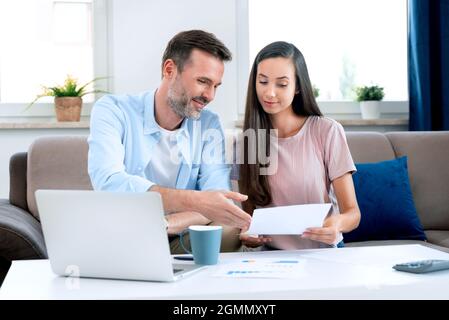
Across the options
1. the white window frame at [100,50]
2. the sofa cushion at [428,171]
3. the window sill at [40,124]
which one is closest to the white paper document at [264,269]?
the sofa cushion at [428,171]

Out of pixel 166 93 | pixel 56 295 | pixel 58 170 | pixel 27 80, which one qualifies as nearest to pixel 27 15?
pixel 27 80

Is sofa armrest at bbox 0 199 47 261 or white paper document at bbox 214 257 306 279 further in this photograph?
sofa armrest at bbox 0 199 47 261

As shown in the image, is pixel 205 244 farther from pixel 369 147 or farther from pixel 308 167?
pixel 369 147

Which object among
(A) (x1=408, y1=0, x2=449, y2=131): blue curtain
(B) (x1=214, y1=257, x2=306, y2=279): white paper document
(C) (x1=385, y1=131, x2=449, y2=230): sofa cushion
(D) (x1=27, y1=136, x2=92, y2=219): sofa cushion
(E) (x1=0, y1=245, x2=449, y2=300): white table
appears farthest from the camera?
(A) (x1=408, y1=0, x2=449, y2=131): blue curtain

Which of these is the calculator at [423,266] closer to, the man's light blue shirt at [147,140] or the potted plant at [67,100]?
the man's light blue shirt at [147,140]

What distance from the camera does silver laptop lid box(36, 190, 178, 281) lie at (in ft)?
4.10

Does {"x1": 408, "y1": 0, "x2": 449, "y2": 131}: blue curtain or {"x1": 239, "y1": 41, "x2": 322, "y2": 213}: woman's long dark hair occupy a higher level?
{"x1": 408, "y1": 0, "x2": 449, "y2": 131}: blue curtain

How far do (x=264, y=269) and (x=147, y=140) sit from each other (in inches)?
32.5

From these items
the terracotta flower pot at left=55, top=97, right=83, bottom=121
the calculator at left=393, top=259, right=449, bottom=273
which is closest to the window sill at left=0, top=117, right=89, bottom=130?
the terracotta flower pot at left=55, top=97, right=83, bottom=121

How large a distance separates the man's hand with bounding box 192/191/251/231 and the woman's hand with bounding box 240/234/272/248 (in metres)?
0.14

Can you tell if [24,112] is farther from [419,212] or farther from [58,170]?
[419,212]

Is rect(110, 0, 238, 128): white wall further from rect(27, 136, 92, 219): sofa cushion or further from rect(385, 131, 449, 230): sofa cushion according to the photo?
rect(385, 131, 449, 230): sofa cushion

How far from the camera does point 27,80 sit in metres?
3.32

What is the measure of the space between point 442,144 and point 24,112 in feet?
6.73
